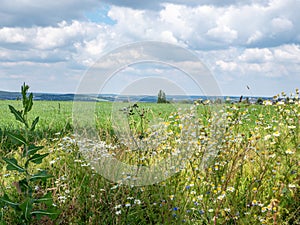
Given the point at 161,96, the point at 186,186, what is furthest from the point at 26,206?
the point at 161,96

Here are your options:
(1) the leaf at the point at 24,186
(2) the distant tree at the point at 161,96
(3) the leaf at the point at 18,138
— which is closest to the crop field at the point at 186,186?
(1) the leaf at the point at 24,186

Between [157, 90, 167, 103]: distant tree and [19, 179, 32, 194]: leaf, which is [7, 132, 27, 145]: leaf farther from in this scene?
[157, 90, 167, 103]: distant tree

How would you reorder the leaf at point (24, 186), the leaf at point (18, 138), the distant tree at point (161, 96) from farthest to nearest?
the distant tree at point (161, 96) < the leaf at point (24, 186) < the leaf at point (18, 138)

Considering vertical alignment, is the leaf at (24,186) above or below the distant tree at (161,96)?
below

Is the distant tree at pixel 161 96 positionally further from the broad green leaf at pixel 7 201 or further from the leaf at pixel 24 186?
the broad green leaf at pixel 7 201

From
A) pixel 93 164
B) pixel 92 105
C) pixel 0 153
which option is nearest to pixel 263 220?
pixel 93 164

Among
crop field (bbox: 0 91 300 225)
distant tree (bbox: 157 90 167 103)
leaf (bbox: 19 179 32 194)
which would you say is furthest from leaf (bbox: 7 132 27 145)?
distant tree (bbox: 157 90 167 103)

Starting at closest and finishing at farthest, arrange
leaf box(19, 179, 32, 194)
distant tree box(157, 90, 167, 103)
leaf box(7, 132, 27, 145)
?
leaf box(7, 132, 27, 145), leaf box(19, 179, 32, 194), distant tree box(157, 90, 167, 103)

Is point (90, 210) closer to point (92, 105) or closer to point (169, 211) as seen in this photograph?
point (169, 211)

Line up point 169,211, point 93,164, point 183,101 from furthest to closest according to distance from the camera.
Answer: point 183,101, point 93,164, point 169,211

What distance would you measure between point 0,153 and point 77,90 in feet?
7.68

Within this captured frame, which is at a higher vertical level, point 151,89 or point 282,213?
point 151,89

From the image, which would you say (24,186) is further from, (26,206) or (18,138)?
(18,138)

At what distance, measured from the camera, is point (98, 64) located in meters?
3.56
